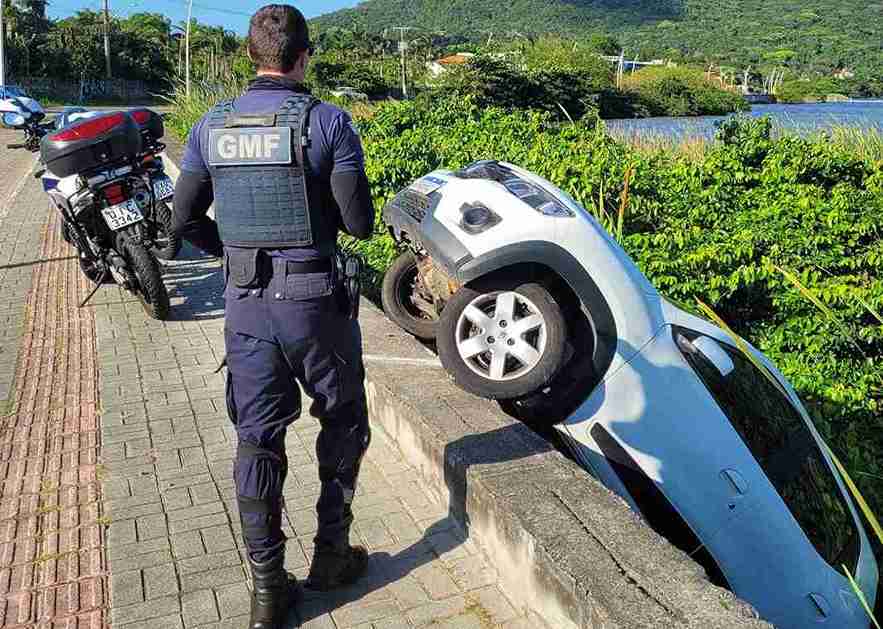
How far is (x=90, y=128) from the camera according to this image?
6.39 meters

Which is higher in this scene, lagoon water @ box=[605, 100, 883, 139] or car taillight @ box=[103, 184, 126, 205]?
lagoon water @ box=[605, 100, 883, 139]

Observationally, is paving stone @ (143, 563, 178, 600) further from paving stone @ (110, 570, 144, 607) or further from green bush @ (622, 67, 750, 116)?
green bush @ (622, 67, 750, 116)

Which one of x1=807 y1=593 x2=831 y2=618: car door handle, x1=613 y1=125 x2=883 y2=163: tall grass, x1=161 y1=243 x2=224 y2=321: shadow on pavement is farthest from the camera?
x1=613 y1=125 x2=883 y2=163: tall grass

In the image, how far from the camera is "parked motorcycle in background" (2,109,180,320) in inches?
249

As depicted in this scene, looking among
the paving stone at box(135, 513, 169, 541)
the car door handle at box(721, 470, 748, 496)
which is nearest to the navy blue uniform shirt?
the paving stone at box(135, 513, 169, 541)

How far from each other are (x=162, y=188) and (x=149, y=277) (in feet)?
3.19

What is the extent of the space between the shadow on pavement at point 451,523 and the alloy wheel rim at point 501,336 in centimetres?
28

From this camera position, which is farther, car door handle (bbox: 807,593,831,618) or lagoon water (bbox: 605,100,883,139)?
lagoon water (bbox: 605,100,883,139)

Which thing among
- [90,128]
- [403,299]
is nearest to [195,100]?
[90,128]

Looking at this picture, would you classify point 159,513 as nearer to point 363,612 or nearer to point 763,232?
point 363,612

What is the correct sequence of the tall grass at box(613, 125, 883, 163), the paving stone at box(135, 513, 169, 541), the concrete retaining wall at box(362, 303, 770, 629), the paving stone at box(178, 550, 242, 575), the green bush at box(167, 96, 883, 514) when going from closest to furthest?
the concrete retaining wall at box(362, 303, 770, 629) < the paving stone at box(178, 550, 242, 575) < the paving stone at box(135, 513, 169, 541) < the green bush at box(167, 96, 883, 514) < the tall grass at box(613, 125, 883, 163)

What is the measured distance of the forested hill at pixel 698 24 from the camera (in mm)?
48531

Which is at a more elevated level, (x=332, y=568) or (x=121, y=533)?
(x=332, y=568)

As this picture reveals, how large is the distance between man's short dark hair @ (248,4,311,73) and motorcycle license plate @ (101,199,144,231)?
427 cm
